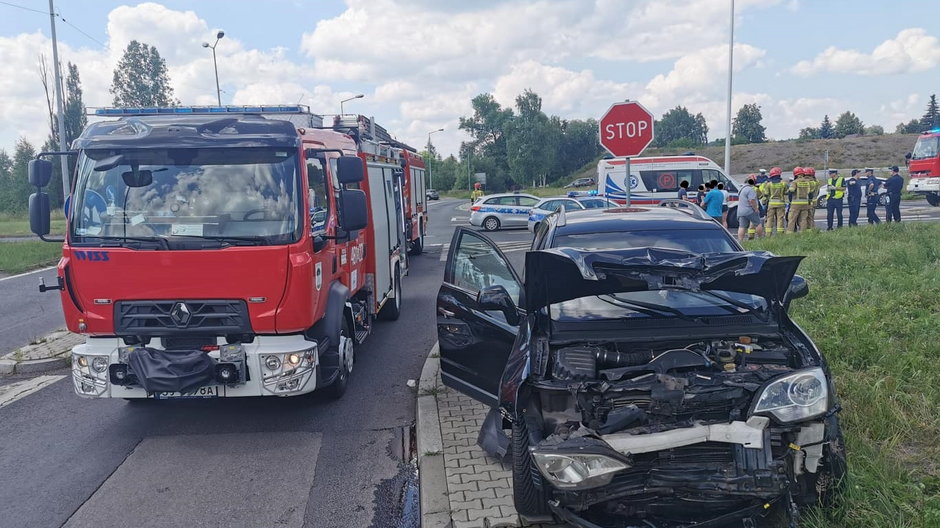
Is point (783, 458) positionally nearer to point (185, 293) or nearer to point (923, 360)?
point (923, 360)

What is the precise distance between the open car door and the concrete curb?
16.0 inches

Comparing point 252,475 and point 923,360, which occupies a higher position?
point 923,360

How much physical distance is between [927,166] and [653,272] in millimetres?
29035

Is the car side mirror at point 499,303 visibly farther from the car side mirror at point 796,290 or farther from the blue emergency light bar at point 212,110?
the blue emergency light bar at point 212,110

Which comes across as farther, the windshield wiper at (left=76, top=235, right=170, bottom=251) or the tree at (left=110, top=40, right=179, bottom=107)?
the tree at (left=110, top=40, right=179, bottom=107)

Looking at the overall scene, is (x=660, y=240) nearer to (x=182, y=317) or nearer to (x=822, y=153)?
(x=182, y=317)

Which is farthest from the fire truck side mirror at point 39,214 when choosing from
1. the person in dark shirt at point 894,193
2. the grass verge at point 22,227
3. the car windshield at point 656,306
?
the person in dark shirt at point 894,193

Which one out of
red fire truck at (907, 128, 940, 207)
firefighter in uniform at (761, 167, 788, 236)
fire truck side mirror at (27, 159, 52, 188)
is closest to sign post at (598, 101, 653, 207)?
fire truck side mirror at (27, 159, 52, 188)

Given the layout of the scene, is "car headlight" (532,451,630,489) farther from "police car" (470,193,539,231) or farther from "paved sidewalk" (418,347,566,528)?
"police car" (470,193,539,231)

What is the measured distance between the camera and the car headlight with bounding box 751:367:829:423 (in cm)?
337

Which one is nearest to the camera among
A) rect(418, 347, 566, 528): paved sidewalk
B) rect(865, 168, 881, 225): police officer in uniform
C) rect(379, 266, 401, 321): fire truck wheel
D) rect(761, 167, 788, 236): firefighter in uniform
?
rect(418, 347, 566, 528): paved sidewalk

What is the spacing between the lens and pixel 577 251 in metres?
3.94

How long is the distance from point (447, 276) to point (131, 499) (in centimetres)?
279

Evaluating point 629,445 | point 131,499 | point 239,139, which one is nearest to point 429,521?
point 629,445
